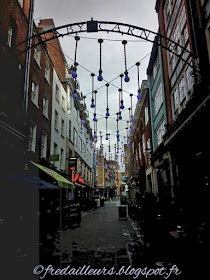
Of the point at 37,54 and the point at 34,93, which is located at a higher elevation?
the point at 37,54

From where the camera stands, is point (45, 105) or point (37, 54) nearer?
point (37, 54)

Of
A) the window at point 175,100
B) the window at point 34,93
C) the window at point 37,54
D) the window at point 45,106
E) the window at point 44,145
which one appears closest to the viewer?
the window at point 175,100

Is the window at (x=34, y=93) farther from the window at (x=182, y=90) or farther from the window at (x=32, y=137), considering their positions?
the window at (x=182, y=90)

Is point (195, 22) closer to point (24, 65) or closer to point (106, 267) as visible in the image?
point (24, 65)

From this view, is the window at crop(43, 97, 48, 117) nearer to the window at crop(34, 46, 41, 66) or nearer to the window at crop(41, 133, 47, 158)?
the window at crop(41, 133, 47, 158)

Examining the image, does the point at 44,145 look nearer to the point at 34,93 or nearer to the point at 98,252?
the point at 34,93

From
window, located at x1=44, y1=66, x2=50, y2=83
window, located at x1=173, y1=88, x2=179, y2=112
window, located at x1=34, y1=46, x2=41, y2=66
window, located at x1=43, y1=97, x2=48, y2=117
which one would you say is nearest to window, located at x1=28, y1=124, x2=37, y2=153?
window, located at x1=43, y1=97, x2=48, y2=117

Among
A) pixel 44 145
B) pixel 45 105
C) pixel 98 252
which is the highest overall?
pixel 45 105

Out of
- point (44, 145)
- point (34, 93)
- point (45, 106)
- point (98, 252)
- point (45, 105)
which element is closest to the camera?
point (98, 252)

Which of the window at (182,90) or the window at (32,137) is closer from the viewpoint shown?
the window at (182,90)

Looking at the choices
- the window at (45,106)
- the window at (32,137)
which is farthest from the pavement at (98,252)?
the window at (45,106)

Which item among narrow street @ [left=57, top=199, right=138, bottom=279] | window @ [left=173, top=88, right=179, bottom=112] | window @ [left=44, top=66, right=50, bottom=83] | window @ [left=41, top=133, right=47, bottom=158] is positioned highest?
window @ [left=44, top=66, right=50, bottom=83]

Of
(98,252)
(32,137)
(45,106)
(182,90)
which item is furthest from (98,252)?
(45,106)

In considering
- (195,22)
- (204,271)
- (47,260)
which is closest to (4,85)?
(47,260)
